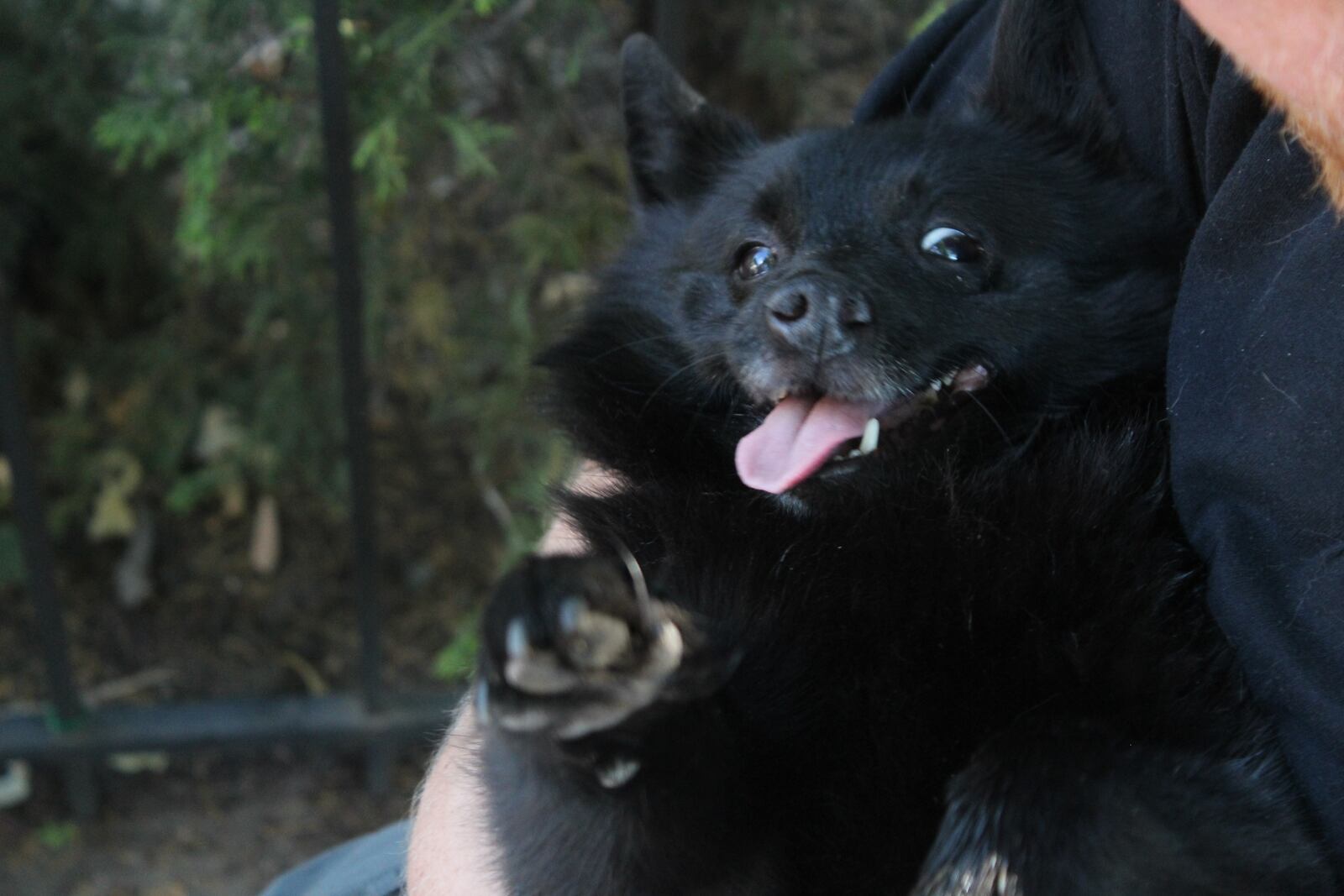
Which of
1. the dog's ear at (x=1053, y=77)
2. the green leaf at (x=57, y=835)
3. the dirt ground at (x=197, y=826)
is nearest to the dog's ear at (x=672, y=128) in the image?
the dog's ear at (x=1053, y=77)

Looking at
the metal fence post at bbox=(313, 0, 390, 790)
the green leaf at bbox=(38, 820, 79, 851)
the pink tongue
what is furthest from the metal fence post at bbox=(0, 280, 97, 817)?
the pink tongue

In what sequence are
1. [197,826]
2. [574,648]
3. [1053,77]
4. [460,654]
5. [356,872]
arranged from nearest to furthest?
[574,648] < [1053,77] < [356,872] < [460,654] < [197,826]

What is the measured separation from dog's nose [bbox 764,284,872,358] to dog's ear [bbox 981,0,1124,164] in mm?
448

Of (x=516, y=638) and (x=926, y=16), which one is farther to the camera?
(x=926, y=16)

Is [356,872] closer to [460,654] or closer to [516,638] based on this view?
[516,638]

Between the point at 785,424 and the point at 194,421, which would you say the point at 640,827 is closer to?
the point at 785,424

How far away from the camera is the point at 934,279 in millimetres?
1591

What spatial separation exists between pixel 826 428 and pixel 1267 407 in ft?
1.80

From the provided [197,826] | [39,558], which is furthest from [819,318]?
[197,826]

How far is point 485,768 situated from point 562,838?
0.17 m

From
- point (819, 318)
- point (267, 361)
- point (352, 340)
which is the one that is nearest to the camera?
point (819, 318)

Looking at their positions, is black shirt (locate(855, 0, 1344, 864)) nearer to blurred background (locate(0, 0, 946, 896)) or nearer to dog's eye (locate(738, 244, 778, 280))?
dog's eye (locate(738, 244, 778, 280))

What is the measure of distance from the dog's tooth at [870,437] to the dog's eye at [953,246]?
23 centimetres

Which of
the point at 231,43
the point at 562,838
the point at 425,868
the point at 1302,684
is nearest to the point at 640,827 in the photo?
the point at 562,838
